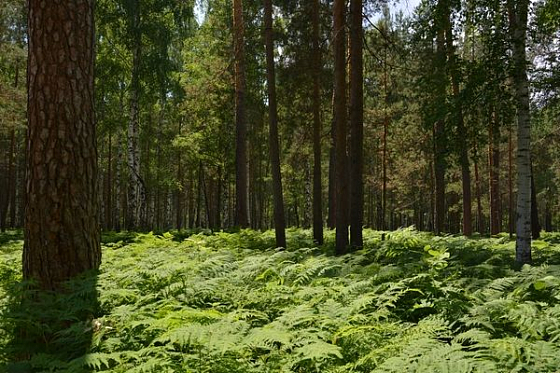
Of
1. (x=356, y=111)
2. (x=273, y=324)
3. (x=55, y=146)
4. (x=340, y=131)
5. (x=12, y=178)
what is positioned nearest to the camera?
(x=273, y=324)

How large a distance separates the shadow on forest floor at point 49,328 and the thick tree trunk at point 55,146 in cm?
37

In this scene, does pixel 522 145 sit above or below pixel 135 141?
below

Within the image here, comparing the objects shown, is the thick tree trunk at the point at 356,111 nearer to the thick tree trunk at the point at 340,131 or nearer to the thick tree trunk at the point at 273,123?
the thick tree trunk at the point at 340,131

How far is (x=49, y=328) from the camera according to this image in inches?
156

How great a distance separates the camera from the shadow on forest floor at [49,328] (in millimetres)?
3326

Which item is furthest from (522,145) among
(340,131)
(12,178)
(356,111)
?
(12,178)

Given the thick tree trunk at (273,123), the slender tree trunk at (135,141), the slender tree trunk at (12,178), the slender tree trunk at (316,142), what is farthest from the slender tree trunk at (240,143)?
the slender tree trunk at (12,178)

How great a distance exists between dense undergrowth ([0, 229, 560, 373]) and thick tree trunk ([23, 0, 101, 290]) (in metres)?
0.49

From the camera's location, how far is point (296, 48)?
54.7 feet

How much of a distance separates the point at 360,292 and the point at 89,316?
2.93 m

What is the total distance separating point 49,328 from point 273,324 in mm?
1985

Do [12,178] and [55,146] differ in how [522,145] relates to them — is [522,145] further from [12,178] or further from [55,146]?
Result: [12,178]

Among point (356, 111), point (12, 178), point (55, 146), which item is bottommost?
point (55, 146)

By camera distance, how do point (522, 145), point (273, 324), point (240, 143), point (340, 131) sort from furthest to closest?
point (240, 143) < point (340, 131) < point (522, 145) < point (273, 324)
